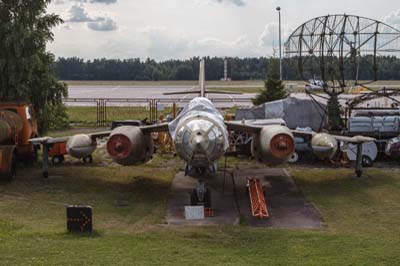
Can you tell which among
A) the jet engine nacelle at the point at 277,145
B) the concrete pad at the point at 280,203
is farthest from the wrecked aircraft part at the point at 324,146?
the jet engine nacelle at the point at 277,145

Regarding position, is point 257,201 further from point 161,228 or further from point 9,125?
point 9,125

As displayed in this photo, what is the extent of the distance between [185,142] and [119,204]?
343cm

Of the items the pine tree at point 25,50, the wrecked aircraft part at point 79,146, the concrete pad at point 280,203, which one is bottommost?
the concrete pad at point 280,203

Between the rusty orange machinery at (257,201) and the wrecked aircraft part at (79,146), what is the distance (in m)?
5.80

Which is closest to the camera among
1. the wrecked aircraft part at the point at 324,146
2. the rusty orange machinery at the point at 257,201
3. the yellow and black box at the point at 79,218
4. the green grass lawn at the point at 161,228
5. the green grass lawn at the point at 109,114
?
the green grass lawn at the point at 161,228

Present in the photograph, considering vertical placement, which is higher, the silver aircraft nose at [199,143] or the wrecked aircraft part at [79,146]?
the silver aircraft nose at [199,143]

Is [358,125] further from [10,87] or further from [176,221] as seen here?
[10,87]

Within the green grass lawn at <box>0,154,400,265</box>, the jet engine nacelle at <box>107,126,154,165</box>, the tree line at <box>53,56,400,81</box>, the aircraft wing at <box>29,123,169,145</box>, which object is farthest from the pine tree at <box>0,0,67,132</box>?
the tree line at <box>53,56,400,81</box>

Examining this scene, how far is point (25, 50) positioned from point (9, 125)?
505 centimetres

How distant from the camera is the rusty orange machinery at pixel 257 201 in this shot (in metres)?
15.2

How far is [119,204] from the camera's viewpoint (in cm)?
1695

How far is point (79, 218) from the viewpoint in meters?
12.7

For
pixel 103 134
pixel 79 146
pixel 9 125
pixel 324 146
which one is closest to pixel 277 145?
pixel 324 146

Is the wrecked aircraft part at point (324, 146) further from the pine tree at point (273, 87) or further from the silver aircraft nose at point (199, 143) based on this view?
the pine tree at point (273, 87)
